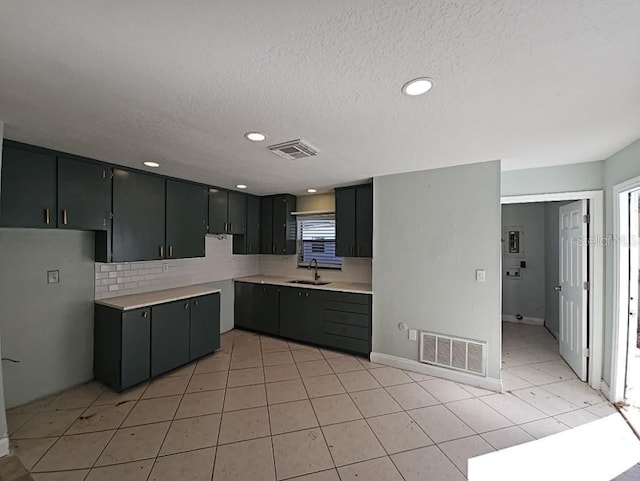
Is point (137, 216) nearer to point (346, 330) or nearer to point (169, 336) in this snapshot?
point (169, 336)

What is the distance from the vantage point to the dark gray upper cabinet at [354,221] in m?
3.72

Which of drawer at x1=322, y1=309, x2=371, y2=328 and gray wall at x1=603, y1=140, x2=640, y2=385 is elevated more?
gray wall at x1=603, y1=140, x2=640, y2=385

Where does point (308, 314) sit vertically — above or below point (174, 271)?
below

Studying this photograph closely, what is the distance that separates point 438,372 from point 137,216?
383 centimetres

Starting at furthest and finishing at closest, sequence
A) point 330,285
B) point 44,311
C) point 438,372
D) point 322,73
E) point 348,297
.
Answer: point 330,285
point 348,297
point 438,372
point 44,311
point 322,73

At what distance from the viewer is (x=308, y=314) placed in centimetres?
392

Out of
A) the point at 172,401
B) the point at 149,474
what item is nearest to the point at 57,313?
the point at 172,401

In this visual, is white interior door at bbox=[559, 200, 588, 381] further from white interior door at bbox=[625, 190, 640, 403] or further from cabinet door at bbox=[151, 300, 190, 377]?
cabinet door at bbox=[151, 300, 190, 377]

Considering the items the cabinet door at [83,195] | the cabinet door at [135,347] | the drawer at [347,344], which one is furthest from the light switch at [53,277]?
the drawer at [347,344]

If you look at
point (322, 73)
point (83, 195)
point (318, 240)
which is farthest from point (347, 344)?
point (83, 195)

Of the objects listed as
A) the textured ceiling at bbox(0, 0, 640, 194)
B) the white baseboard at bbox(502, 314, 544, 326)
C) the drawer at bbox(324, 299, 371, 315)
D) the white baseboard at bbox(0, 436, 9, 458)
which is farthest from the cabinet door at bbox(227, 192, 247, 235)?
the white baseboard at bbox(502, 314, 544, 326)

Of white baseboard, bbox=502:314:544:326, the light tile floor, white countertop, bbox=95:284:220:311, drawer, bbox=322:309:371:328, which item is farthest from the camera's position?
white baseboard, bbox=502:314:544:326

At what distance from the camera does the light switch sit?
2.65 m

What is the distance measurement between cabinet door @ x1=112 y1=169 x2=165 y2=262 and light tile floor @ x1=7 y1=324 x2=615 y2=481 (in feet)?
4.74
